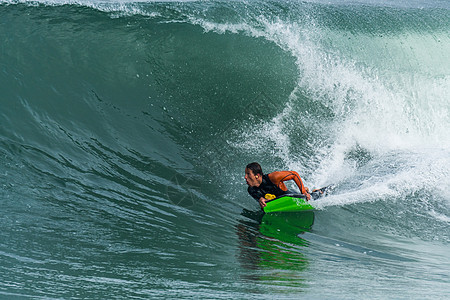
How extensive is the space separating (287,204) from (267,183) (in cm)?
39

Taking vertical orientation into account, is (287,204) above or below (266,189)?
below

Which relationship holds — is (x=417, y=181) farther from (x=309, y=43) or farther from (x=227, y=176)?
(x=309, y=43)

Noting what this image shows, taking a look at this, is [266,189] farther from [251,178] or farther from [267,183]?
[251,178]

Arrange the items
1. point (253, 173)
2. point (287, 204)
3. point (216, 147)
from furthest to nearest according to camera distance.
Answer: point (216, 147) < point (287, 204) < point (253, 173)

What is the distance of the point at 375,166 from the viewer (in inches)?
319

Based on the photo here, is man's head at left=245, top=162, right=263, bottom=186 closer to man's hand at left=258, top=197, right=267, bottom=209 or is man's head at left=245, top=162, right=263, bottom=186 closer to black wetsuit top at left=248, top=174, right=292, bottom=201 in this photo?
black wetsuit top at left=248, top=174, right=292, bottom=201

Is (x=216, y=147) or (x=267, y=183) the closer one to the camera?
(x=267, y=183)

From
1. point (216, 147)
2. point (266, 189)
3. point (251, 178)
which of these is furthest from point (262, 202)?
point (216, 147)

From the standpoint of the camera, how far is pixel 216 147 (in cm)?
811

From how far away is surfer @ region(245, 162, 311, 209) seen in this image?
21.1 feet

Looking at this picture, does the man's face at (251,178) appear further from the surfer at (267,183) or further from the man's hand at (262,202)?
the man's hand at (262,202)

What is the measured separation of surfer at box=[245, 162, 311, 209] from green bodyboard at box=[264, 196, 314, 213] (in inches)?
3.1

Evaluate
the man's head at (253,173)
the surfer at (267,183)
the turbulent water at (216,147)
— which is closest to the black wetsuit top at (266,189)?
the surfer at (267,183)

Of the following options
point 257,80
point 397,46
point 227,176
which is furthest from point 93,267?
point 397,46
